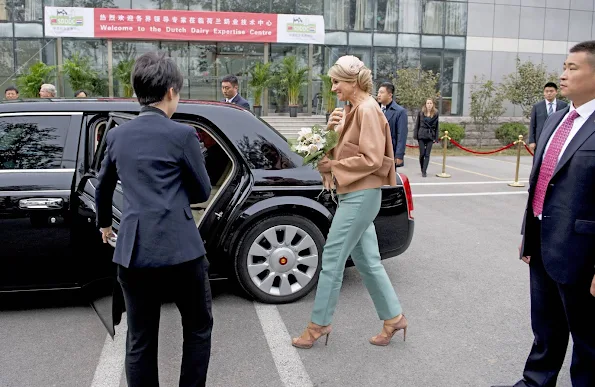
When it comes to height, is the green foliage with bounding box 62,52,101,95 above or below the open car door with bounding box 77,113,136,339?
above

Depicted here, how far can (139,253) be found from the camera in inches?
95.1

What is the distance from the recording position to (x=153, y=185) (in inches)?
94.3

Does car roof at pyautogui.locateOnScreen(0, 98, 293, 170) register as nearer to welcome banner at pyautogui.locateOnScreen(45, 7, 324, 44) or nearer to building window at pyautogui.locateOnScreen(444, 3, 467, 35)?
welcome banner at pyautogui.locateOnScreen(45, 7, 324, 44)

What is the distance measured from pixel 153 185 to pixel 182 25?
22.5 m

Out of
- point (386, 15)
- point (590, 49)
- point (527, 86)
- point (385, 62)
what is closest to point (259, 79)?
point (385, 62)

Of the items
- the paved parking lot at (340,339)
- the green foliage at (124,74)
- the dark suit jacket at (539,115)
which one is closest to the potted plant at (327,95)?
the green foliage at (124,74)

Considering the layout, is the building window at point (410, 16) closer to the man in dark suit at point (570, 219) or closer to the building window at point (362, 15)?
the building window at point (362, 15)

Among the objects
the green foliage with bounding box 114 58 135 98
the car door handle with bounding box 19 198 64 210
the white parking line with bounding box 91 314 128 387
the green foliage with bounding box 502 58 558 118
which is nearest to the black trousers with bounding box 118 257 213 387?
the white parking line with bounding box 91 314 128 387

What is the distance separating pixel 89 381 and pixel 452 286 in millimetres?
3245

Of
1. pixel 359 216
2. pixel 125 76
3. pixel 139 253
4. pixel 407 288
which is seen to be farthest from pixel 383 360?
pixel 125 76

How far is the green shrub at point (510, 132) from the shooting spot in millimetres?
24578

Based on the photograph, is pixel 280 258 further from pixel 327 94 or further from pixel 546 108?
pixel 327 94

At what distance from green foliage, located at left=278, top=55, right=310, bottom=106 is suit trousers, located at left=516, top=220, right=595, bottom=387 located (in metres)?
21.6

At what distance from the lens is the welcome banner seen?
74.1 ft
